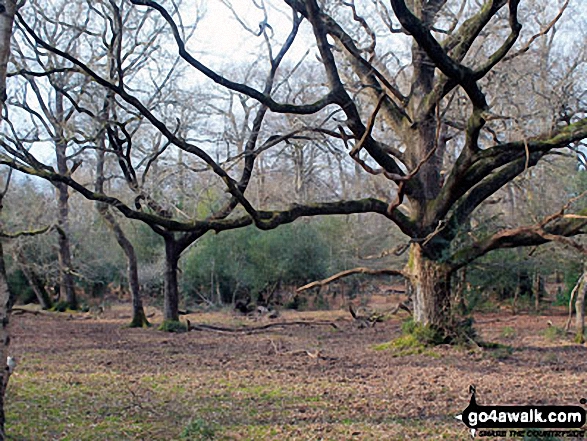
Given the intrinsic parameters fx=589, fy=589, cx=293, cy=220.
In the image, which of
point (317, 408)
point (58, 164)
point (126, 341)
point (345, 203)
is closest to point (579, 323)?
point (345, 203)

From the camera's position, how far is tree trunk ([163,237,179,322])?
1495cm

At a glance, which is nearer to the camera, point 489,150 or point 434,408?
point 434,408

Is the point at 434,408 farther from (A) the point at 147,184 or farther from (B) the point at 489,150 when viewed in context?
(A) the point at 147,184

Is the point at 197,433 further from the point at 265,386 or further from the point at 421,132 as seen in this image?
the point at 421,132

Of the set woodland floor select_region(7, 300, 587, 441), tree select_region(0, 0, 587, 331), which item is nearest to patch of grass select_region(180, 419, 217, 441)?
woodland floor select_region(7, 300, 587, 441)

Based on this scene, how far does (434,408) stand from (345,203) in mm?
4248

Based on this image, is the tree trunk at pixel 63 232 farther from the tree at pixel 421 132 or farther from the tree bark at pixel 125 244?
the tree at pixel 421 132

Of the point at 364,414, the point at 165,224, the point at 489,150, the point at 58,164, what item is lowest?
the point at 364,414

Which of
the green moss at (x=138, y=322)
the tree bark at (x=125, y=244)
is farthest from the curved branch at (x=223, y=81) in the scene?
the green moss at (x=138, y=322)

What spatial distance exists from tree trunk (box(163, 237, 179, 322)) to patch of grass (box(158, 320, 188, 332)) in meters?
0.24

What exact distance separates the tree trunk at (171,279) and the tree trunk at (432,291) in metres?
7.03

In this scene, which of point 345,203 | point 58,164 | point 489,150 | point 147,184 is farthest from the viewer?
point 58,164

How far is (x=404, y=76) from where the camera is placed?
42.2 feet

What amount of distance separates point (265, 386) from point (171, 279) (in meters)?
8.15
